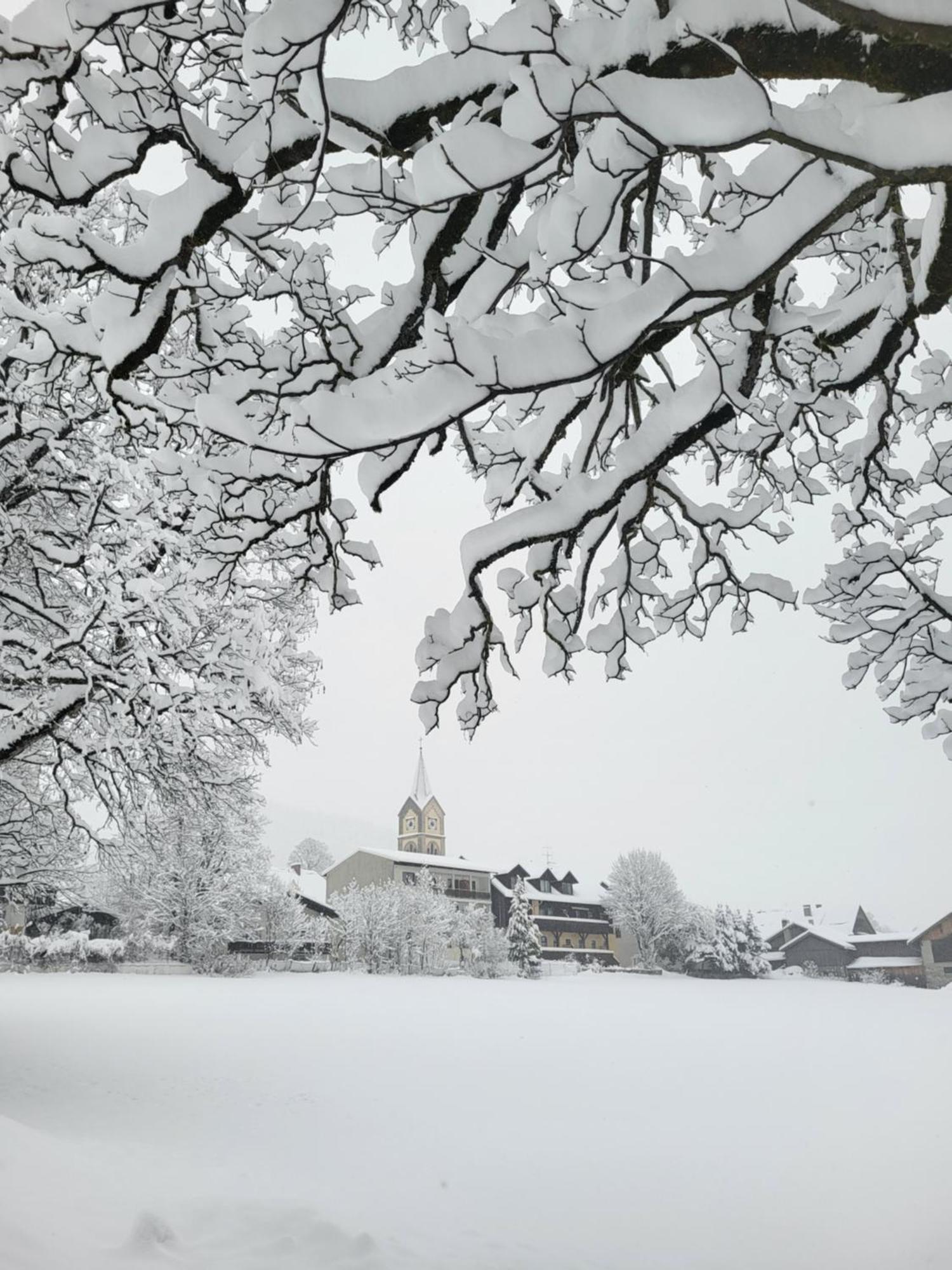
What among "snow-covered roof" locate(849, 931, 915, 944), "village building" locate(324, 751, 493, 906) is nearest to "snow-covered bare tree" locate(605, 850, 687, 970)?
"village building" locate(324, 751, 493, 906)

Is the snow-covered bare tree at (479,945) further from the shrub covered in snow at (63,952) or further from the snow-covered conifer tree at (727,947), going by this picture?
the shrub covered in snow at (63,952)

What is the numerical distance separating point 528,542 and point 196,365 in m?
1.80

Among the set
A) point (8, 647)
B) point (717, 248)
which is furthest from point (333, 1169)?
point (717, 248)

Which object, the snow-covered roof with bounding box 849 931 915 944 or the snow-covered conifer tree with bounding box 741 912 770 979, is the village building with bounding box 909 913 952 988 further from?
the snow-covered conifer tree with bounding box 741 912 770 979

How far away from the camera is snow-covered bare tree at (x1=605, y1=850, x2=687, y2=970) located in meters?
53.2

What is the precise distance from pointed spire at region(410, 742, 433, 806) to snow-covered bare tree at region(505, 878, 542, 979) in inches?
1366

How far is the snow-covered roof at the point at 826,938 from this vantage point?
54688 mm

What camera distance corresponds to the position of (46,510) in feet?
28.6

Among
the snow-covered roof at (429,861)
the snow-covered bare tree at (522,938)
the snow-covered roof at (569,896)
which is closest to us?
the snow-covered bare tree at (522,938)

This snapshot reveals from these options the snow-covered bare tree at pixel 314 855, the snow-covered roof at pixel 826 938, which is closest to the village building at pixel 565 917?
the snow-covered roof at pixel 826 938

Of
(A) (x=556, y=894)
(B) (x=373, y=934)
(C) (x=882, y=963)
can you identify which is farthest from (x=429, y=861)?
(C) (x=882, y=963)

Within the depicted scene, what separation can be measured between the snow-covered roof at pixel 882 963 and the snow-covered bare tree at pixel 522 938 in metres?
19.9

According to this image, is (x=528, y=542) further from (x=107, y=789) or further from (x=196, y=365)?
(x=107, y=789)

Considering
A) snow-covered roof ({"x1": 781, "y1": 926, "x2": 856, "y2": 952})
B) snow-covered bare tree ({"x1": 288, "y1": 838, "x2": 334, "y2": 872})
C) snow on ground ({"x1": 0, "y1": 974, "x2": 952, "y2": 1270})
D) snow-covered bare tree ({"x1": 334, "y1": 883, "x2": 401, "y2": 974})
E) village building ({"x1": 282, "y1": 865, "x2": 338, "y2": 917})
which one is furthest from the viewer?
snow-covered bare tree ({"x1": 288, "y1": 838, "x2": 334, "y2": 872})
